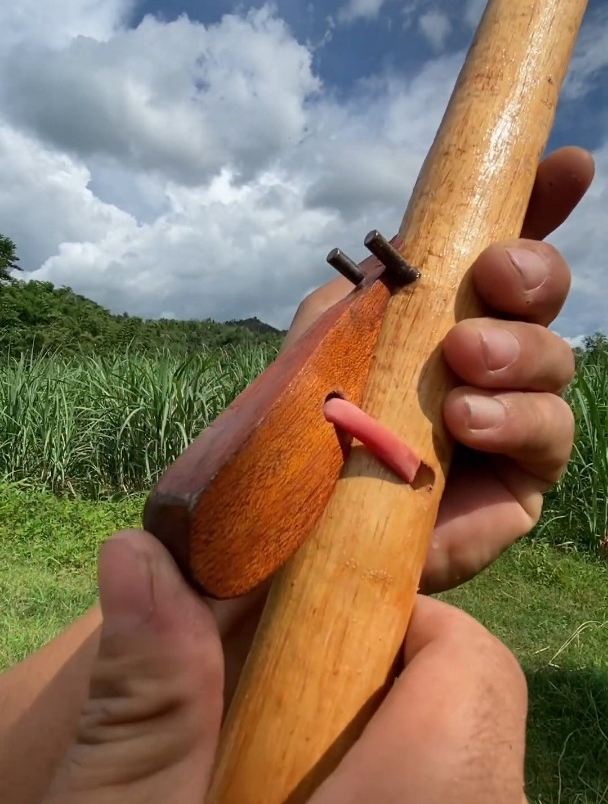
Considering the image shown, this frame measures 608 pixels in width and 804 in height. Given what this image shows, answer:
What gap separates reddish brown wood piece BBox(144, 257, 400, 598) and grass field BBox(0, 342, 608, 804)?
2.50 meters

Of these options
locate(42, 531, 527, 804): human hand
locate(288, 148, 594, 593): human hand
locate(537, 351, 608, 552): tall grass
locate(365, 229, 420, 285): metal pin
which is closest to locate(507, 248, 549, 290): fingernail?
locate(288, 148, 594, 593): human hand

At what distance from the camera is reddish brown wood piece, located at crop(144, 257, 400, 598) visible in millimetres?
658

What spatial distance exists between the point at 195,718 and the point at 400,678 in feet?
0.73

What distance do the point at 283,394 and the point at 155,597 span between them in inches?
9.2

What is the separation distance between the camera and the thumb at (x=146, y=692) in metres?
0.69

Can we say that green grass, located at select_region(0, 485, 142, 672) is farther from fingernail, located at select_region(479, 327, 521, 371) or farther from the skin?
fingernail, located at select_region(479, 327, 521, 371)

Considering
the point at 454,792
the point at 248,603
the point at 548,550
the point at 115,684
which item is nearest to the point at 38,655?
the point at 248,603

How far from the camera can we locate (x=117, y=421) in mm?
6625

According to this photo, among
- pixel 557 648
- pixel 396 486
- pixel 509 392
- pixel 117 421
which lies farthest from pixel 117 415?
pixel 396 486

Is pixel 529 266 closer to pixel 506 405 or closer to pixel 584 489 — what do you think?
pixel 506 405

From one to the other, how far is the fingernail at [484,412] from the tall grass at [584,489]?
179 inches

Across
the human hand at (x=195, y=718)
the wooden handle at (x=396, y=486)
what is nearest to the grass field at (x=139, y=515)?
the human hand at (x=195, y=718)

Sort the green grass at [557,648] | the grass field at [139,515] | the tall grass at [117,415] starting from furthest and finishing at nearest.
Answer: the tall grass at [117,415]
the grass field at [139,515]
the green grass at [557,648]

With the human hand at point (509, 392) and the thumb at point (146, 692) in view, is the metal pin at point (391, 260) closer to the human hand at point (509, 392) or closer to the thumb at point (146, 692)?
the human hand at point (509, 392)
